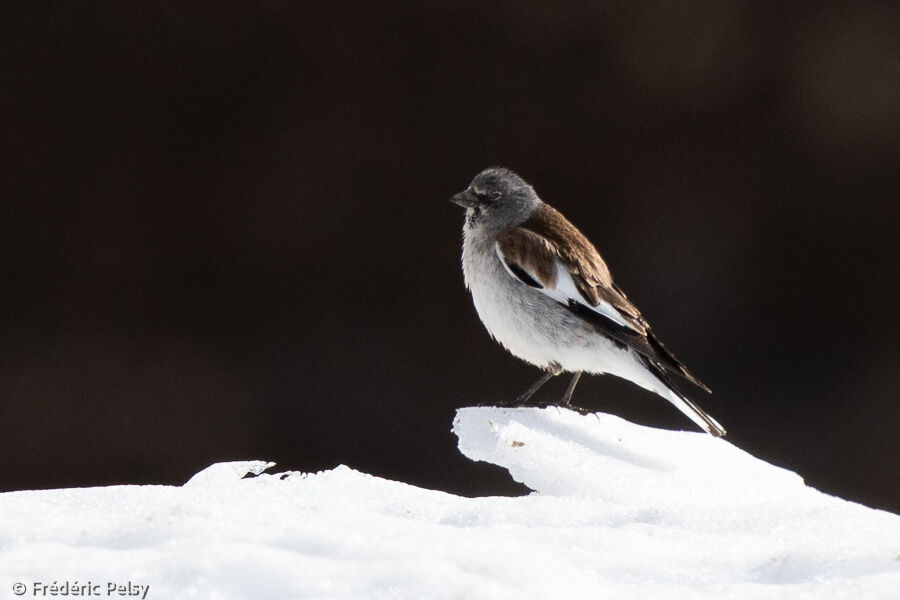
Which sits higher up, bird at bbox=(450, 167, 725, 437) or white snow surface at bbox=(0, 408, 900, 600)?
bird at bbox=(450, 167, 725, 437)

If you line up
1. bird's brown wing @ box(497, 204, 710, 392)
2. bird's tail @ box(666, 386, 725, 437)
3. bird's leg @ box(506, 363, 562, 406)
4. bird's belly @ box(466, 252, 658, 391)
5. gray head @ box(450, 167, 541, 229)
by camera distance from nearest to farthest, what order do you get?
Result: bird's tail @ box(666, 386, 725, 437)
bird's brown wing @ box(497, 204, 710, 392)
bird's belly @ box(466, 252, 658, 391)
bird's leg @ box(506, 363, 562, 406)
gray head @ box(450, 167, 541, 229)

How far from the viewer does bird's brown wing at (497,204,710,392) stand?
4.30 meters

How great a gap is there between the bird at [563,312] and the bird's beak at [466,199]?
0.29 metres

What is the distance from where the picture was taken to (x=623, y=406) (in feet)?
23.3

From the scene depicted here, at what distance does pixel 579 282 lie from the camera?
4.41 m

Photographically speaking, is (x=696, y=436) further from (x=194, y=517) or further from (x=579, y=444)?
(x=194, y=517)

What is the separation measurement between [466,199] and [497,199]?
14 centimetres

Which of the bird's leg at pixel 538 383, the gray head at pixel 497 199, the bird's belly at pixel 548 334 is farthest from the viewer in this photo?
the gray head at pixel 497 199

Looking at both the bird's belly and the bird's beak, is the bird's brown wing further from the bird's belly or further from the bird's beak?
the bird's beak

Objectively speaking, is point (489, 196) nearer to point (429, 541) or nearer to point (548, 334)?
point (548, 334)

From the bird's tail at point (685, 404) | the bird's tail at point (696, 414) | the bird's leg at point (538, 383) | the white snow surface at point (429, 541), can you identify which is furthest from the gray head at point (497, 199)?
the white snow surface at point (429, 541)

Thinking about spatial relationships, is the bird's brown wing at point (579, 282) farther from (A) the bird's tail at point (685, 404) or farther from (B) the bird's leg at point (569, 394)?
(B) the bird's leg at point (569, 394)

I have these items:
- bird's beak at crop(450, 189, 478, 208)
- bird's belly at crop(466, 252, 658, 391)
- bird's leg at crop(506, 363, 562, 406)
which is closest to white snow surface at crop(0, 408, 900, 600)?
bird's belly at crop(466, 252, 658, 391)

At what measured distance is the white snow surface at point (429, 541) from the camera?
195 centimetres
